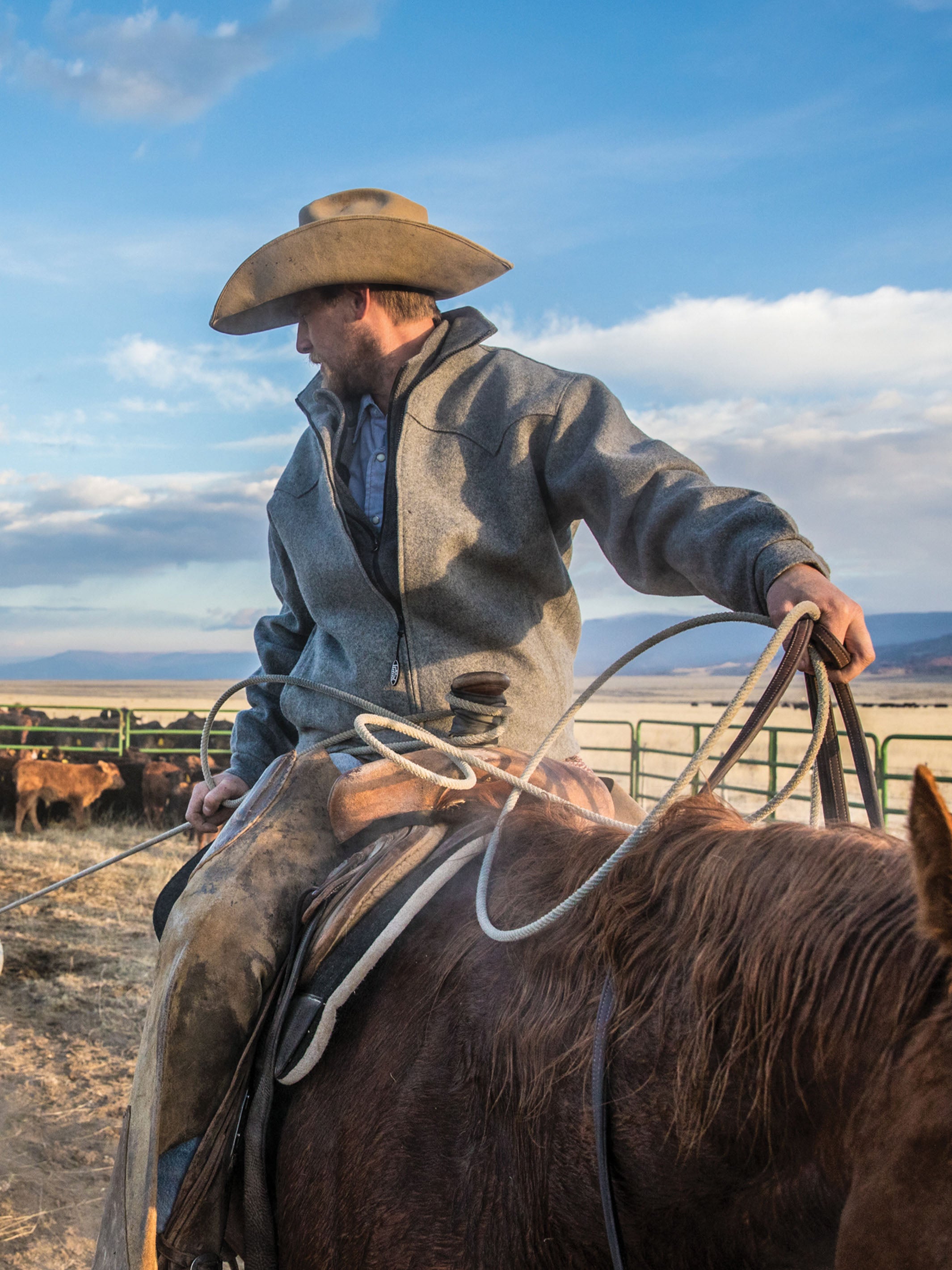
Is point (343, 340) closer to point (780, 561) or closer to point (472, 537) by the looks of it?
point (472, 537)

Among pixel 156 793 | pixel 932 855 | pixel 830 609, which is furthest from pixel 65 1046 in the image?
pixel 156 793

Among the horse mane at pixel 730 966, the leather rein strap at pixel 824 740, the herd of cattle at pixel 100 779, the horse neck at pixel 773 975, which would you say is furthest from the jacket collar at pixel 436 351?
the herd of cattle at pixel 100 779

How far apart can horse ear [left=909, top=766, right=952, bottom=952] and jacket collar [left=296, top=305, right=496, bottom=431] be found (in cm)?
185

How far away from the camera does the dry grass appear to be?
3.68 metres

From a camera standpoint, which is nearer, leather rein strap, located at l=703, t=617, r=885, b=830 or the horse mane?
the horse mane

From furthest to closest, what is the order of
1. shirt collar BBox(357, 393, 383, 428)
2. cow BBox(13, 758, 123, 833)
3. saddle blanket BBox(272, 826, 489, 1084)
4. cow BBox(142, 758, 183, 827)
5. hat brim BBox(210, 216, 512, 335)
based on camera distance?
cow BBox(142, 758, 183, 827), cow BBox(13, 758, 123, 833), shirt collar BBox(357, 393, 383, 428), hat brim BBox(210, 216, 512, 335), saddle blanket BBox(272, 826, 489, 1084)

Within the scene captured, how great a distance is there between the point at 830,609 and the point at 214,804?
1790mm

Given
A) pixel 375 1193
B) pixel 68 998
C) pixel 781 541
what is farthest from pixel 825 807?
pixel 68 998

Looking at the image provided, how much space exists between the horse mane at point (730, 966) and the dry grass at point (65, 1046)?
3205 millimetres

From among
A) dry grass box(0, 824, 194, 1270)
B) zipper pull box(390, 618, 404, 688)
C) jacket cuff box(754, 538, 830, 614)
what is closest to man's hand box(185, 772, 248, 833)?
zipper pull box(390, 618, 404, 688)

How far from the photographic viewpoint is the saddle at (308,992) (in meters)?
1.55

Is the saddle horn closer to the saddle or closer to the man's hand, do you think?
the saddle

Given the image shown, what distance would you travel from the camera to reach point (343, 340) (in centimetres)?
248

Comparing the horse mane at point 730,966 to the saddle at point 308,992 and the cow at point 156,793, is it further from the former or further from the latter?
the cow at point 156,793
